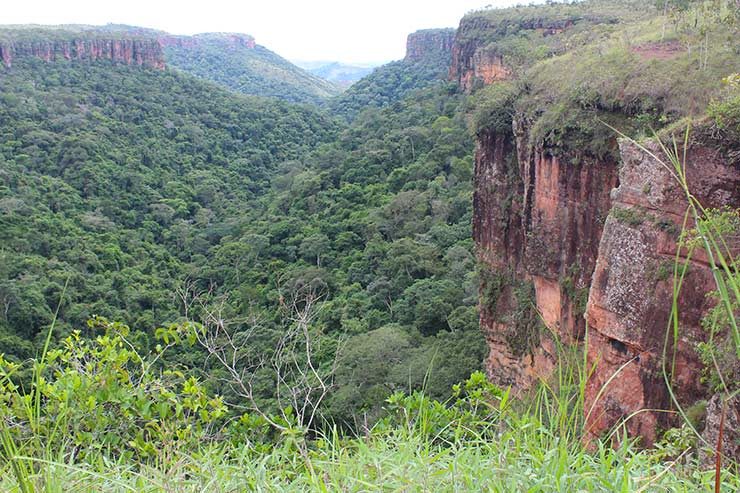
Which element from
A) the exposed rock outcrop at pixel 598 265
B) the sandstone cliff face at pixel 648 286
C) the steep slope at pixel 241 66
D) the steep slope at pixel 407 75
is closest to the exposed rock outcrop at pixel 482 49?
the exposed rock outcrop at pixel 598 265

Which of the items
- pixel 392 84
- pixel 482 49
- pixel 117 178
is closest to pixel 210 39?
pixel 392 84

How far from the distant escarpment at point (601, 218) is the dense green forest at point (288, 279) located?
104mm

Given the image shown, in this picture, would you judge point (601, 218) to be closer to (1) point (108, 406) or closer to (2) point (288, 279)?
(1) point (108, 406)

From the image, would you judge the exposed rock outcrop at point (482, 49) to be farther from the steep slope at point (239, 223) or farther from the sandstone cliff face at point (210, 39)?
the sandstone cliff face at point (210, 39)

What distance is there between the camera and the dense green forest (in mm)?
2506

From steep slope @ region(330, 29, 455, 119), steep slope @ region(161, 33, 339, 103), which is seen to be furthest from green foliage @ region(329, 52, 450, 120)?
steep slope @ region(161, 33, 339, 103)

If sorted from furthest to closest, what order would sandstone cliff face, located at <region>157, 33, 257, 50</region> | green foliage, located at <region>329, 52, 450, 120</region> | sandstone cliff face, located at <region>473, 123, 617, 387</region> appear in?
sandstone cliff face, located at <region>157, 33, 257, 50</region> → green foliage, located at <region>329, 52, 450, 120</region> → sandstone cliff face, located at <region>473, 123, 617, 387</region>

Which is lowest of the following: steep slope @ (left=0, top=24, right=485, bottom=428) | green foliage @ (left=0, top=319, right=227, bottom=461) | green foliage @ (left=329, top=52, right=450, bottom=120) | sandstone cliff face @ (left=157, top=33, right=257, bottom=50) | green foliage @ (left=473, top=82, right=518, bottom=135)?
steep slope @ (left=0, top=24, right=485, bottom=428)

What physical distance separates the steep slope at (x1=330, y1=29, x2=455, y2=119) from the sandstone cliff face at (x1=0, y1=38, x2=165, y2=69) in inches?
695

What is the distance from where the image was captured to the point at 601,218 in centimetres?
911

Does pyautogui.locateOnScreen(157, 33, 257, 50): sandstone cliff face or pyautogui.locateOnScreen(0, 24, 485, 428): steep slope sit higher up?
pyautogui.locateOnScreen(157, 33, 257, 50): sandstone cliff face

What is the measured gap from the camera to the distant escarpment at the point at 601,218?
6.34m

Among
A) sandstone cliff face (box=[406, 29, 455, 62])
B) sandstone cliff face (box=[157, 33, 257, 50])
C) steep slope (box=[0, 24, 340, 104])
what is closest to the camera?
steep slope (box=[0, 24, 340, 104])

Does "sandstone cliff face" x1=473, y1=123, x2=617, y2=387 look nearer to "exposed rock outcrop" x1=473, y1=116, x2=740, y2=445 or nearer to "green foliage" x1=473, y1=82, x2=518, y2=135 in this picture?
"exposed rock outcrop" x1=473, y1=116, x2=740, y2=445
